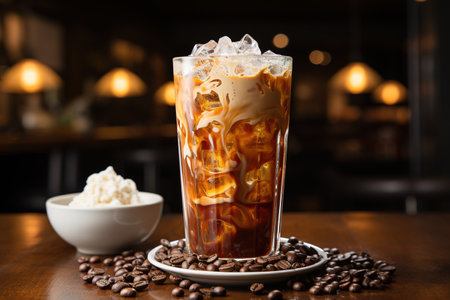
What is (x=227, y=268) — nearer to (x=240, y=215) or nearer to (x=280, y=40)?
(x=240, y=215)

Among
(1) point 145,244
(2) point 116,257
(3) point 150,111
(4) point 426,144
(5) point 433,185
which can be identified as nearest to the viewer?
(2) point 116,257

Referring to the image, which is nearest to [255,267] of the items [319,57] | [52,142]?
[52,142]

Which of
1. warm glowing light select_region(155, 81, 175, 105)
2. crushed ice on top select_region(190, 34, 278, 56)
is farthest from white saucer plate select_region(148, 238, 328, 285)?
warm glowing light select_region(155, 81, 175, 105)

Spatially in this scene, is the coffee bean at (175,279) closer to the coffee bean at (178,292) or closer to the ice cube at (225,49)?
the coffee bean at (178,292)

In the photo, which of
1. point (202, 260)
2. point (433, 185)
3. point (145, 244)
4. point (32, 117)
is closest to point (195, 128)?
point (202, 260)

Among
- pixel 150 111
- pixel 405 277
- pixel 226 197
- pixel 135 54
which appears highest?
pixel 135 54

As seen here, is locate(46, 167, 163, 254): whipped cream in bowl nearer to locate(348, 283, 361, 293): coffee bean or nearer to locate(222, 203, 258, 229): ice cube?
locate(222, 203, 258, 229): ice cube

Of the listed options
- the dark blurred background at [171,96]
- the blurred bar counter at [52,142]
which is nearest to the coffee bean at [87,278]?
the dark blurred background at [171,96]

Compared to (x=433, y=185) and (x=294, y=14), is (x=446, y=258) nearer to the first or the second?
(x=433, y=185)
